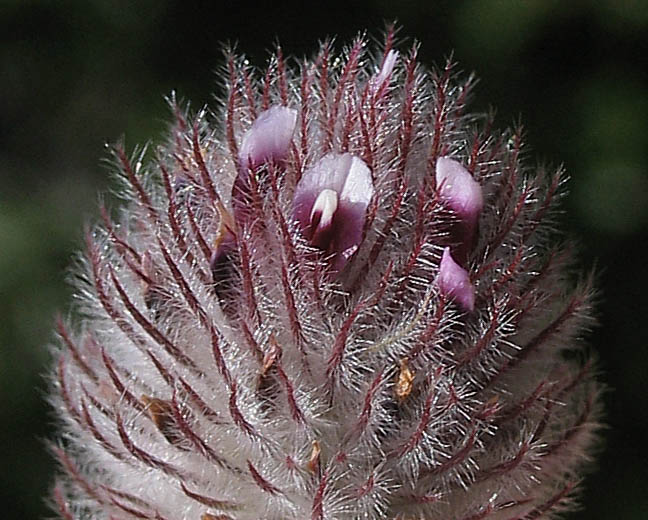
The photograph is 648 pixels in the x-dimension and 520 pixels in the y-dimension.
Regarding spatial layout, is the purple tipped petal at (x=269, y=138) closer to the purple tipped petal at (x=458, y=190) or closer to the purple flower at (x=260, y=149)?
the purple flower at (x=260, y=149)

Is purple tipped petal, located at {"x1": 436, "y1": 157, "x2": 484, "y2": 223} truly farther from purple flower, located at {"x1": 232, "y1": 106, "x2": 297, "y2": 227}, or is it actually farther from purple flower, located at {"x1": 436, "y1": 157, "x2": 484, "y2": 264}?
purple flower, located at {"x1": 232, "y1": 106, "x2": 297, "y2": 227}

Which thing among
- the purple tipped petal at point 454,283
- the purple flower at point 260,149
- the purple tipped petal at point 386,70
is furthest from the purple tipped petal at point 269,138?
the purple tipped petal at point 454,283

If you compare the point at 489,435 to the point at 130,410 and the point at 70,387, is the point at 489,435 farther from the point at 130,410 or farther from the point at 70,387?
the point at 70,387

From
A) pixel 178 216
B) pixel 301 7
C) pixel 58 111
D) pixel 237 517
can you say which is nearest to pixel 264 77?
pixel 178 216

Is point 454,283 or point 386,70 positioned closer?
point 454,283

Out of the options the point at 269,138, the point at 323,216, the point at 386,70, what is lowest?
the point at 323,216

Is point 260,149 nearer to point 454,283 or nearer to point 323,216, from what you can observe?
point 323,216

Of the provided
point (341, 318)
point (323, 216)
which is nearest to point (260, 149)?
point (323, 216)
